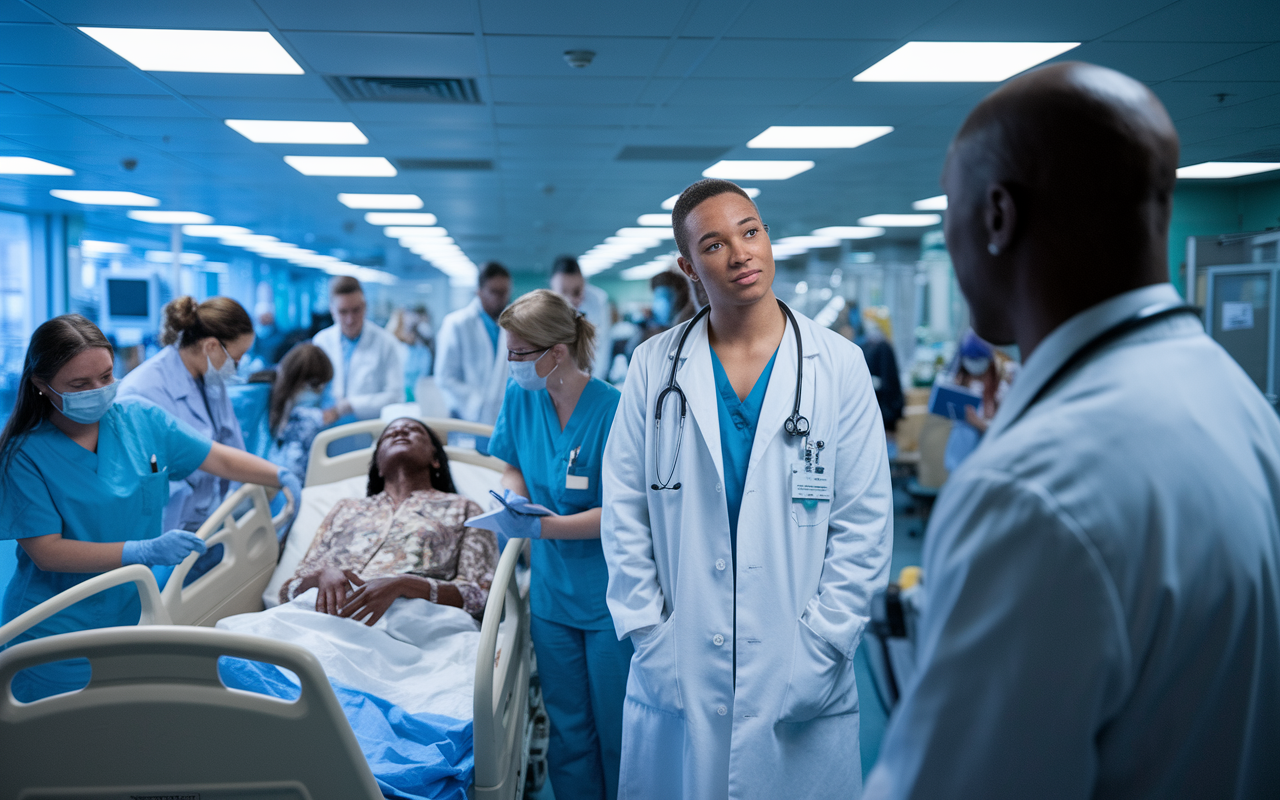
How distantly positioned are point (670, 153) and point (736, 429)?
4276mm

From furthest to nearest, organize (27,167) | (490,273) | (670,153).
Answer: (27,167) < (670,153) < (490,273)

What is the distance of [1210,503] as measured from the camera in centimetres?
54

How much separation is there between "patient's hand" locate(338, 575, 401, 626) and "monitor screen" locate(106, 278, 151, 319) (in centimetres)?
557

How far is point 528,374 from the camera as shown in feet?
7.13

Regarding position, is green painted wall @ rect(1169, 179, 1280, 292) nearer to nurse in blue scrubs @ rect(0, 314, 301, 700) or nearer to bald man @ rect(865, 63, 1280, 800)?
bald man @ rect(865, 63, 1280, 800)

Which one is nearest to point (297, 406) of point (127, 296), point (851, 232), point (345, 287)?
point (345, 287)

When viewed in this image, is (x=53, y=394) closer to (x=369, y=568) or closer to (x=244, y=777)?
(x=369, y=568)

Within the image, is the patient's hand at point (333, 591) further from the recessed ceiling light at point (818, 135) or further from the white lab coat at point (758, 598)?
the recessed ceiling light at point (818, 135)

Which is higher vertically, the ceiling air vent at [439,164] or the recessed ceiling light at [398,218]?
the recessed ceiling light at [398,218]

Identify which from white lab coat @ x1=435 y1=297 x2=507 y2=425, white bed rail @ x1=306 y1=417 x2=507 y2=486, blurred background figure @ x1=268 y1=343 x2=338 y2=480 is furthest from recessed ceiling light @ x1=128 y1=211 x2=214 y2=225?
white bed rail @ x1=306 y1=417 x2=507 y2=486

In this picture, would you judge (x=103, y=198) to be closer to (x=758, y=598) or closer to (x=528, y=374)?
(x=528, y=374)

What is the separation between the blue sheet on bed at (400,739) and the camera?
1.57m

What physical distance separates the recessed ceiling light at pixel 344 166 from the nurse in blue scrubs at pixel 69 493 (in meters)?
A: 3.95

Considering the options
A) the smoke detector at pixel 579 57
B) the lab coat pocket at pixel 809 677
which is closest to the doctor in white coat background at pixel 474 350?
the smoke detector at pixel 579 57
